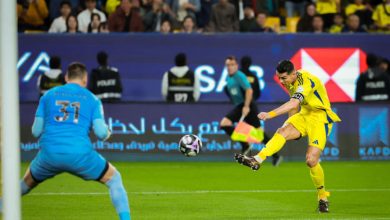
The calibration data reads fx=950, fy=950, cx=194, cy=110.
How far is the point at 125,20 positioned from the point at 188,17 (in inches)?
60.4

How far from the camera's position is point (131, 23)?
23.0 metres

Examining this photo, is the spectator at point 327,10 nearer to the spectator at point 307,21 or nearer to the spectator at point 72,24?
the spectator at point 307,21

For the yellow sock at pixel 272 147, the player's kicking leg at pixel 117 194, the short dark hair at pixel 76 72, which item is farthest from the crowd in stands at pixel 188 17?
the player's kicking leg at pixel 117 194

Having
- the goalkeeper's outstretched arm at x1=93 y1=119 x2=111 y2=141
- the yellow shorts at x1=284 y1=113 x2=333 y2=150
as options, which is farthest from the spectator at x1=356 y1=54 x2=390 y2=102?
the goalkeeper's outstretched arm at x1=93 y1=119 x2=111 y2=141

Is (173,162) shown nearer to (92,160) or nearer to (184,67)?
(184,67)

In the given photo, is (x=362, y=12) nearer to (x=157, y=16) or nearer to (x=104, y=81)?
(x=157, y=16)

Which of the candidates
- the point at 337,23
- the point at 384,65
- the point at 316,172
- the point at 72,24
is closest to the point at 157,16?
the point at 72,24

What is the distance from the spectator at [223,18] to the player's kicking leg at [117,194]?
13447mm

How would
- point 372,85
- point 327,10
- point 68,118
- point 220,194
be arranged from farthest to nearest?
point 327,10 < point 372,85 < point 220,194 < point 68,118

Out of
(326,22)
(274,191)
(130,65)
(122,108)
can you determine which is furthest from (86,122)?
(326,22)

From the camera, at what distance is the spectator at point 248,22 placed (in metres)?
23.4

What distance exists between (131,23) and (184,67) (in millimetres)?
2125

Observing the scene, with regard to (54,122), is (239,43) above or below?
above

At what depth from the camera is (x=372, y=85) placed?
22.2m
